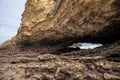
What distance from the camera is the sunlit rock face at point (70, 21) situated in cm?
1202

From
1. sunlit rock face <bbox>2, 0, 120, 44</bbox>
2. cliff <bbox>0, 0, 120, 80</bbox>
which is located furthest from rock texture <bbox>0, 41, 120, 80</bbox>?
sunlit rock face <bbox>2, 0, 120, 44</bbox>

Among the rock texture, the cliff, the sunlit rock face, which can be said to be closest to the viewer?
the rock texture

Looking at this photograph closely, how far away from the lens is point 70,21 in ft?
46.4

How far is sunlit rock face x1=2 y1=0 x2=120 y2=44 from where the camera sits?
12.0m

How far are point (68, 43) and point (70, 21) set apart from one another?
129 centimetres

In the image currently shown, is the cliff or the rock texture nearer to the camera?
the rock texture

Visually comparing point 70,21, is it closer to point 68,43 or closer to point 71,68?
point 68,43

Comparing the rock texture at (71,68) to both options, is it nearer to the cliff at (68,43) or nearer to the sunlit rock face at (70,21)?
the cliff at (68,43)

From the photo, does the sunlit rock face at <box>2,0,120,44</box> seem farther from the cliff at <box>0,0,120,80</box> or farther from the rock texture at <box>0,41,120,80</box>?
the rock texture at <box>0,41,120,80</box>

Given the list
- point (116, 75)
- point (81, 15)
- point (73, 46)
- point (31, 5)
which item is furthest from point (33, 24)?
point (116, 75)

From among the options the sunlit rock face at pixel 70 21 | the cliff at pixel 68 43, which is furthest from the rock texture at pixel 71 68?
the sunlit rock face at pixel 70 21

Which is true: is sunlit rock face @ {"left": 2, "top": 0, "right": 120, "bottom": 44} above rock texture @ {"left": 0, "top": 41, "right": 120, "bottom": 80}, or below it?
above

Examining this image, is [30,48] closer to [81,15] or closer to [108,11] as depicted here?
[81,15]

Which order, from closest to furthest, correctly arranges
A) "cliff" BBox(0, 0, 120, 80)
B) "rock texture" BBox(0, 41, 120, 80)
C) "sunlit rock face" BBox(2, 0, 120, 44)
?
"rock texture" BBox(0, 41, 120, 80)
"cliff" BBox(0, 0, 120, 80)
"sunlit rock face" BBox(2, 0, 120, 44)
